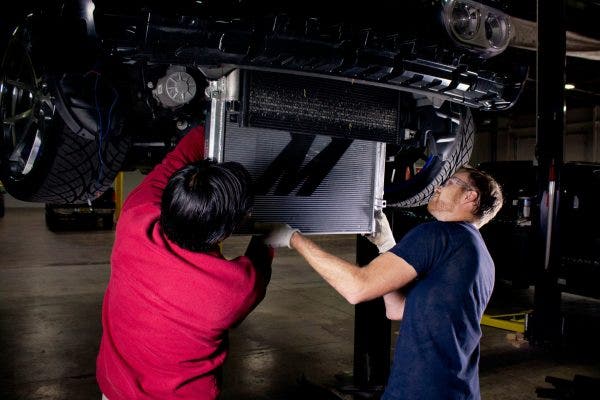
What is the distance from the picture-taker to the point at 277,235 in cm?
160

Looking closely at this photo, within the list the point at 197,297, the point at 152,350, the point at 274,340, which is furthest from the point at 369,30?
the point at 274,340

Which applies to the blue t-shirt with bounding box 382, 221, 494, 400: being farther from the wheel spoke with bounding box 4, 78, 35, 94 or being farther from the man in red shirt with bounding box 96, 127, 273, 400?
the wheel spoke with bounding box 4, 78, 35, 94

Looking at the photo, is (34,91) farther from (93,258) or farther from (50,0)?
(93,258)

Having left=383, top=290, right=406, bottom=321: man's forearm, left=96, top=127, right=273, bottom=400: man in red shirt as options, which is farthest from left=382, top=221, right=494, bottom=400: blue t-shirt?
left=96, top=127, right=273, bottom=400: man in red shirt

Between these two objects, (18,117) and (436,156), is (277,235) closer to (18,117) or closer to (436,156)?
(436,156)

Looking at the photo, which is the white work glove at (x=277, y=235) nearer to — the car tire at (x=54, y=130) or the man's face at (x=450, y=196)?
the man's face at (x=450, y=196)

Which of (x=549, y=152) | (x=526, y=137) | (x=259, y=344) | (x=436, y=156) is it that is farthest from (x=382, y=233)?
(x=526, y=137)

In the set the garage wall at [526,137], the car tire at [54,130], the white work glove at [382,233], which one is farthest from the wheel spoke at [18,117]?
the garage wall at [526,137]

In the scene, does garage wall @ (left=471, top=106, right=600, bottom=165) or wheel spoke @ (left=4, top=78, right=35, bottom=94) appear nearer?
wheel spoke @ (left=4, top=78, right=35, bottom=94)

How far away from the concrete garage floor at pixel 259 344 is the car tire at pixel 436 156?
1.46 meters

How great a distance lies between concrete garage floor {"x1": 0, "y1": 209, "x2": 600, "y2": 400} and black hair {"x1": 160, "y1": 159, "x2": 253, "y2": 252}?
7.24 ft

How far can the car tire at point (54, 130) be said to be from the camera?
1834mm

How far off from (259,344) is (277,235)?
286 centimetres

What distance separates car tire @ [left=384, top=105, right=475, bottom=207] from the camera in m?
2.29
